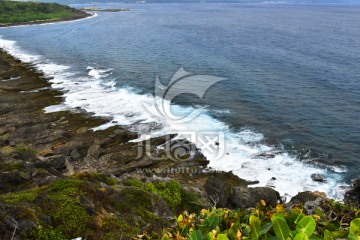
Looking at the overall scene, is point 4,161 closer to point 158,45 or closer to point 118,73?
point 118,73

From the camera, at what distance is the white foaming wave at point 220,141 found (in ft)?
77.3

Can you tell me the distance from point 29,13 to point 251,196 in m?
152

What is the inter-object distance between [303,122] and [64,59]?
50.1 m

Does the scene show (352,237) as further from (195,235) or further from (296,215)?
(195,235)

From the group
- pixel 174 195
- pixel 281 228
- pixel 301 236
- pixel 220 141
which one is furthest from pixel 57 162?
pixel 301 236

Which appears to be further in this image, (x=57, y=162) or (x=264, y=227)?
(x=57, y=162)

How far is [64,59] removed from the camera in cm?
6519

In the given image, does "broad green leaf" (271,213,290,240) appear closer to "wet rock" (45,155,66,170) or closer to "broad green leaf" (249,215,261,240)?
"broad green leaf" (249,215,261,240)

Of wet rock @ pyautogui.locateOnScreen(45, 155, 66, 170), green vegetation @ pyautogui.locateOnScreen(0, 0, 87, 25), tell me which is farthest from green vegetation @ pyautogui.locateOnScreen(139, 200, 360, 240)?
green vegetation @ pyautogui.locateOnScreen(0, 0, 87, 25)

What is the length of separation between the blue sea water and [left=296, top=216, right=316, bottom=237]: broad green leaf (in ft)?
64.0

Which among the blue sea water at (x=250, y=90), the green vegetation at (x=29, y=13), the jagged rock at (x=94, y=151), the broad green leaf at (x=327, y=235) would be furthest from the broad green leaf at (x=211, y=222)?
the green vegetation at (x=29, y=13)

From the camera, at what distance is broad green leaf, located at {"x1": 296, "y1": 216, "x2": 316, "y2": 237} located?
4.01m

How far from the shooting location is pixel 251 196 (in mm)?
19203

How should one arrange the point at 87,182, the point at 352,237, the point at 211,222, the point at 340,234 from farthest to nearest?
the point at 87,182 → the point at 211,222 → the point at 340,234 → the point at 352,237
